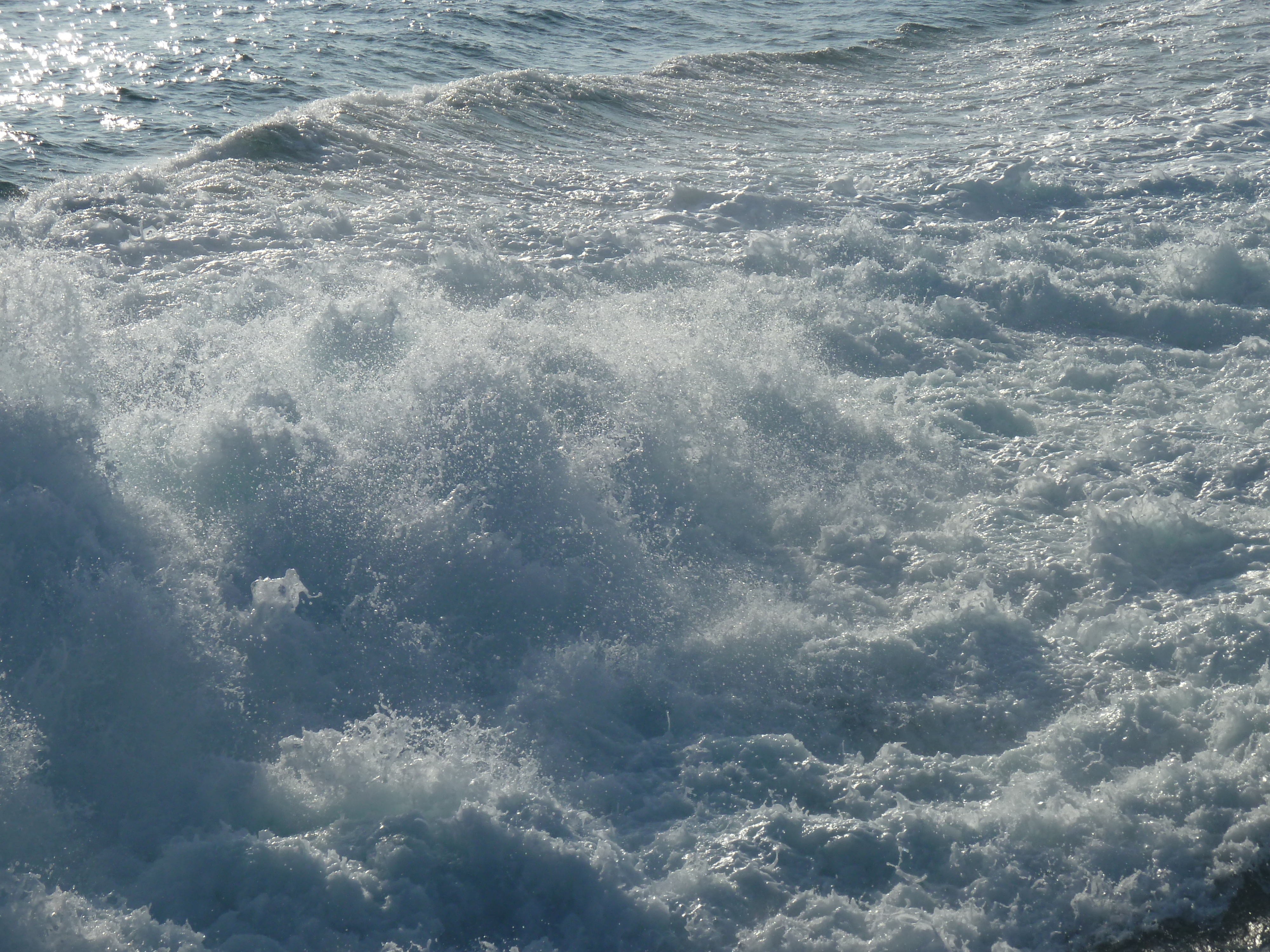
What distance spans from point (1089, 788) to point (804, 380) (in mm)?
3248

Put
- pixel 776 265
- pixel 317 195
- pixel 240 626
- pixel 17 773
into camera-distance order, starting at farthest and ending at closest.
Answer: pixel 317 195
pixel 776 265
pixel 240 626
pixel 17 773

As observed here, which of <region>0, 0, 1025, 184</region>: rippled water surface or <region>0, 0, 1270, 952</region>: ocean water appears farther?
<region>0, 0, 1025, 184</region>: rippled water surface

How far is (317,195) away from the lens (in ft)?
32.2

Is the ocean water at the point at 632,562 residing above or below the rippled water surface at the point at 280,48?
below

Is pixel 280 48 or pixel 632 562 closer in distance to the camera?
pixel 632 562

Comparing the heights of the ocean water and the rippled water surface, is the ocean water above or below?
below

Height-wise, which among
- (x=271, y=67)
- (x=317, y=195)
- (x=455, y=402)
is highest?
(x=271, y=67)

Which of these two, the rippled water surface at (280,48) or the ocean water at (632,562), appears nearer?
the ocean water at (632,562)

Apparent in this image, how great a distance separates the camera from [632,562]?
527 centimetres

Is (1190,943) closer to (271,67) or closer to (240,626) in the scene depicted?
(240,626)

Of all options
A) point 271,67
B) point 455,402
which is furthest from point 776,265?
point 271,67

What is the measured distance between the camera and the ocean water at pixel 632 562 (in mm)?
3854

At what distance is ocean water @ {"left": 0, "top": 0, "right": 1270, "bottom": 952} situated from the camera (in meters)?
3.85

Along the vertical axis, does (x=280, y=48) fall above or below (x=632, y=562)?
above
